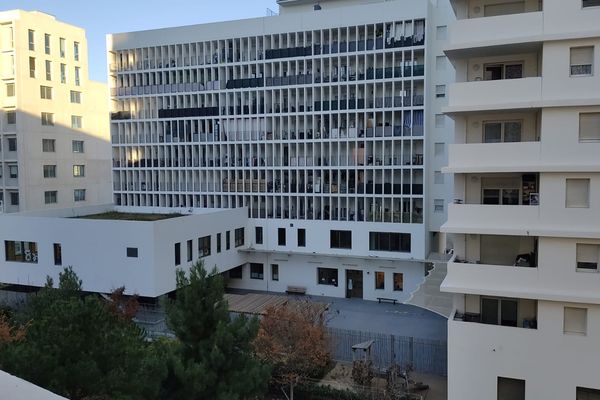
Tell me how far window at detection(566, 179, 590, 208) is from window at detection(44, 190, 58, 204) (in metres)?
50.1

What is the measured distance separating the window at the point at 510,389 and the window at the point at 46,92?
168 feet

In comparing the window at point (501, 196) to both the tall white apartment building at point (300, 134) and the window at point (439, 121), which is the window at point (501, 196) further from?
the window at point (439, 121)

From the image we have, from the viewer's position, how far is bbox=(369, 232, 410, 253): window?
3794 cm

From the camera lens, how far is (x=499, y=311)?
19672 mm

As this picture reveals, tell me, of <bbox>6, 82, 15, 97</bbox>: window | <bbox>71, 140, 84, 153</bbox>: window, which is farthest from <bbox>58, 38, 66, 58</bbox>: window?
<bbox>71, 140, 84, 153</bbox>: window

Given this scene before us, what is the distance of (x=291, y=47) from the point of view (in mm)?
40719

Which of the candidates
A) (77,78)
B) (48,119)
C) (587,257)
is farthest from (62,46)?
(587,257)

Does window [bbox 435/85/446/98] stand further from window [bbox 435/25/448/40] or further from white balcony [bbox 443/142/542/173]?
white balcony [bbox 443/142/542/173]

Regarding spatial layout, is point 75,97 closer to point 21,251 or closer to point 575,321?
point 21,251

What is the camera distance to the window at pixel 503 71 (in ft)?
65.4

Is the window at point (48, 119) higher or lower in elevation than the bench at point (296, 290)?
higher

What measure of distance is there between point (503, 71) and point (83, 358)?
688 inches

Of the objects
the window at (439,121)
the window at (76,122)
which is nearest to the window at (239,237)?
the window at (439,121)

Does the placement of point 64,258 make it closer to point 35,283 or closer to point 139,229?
point 35,283
